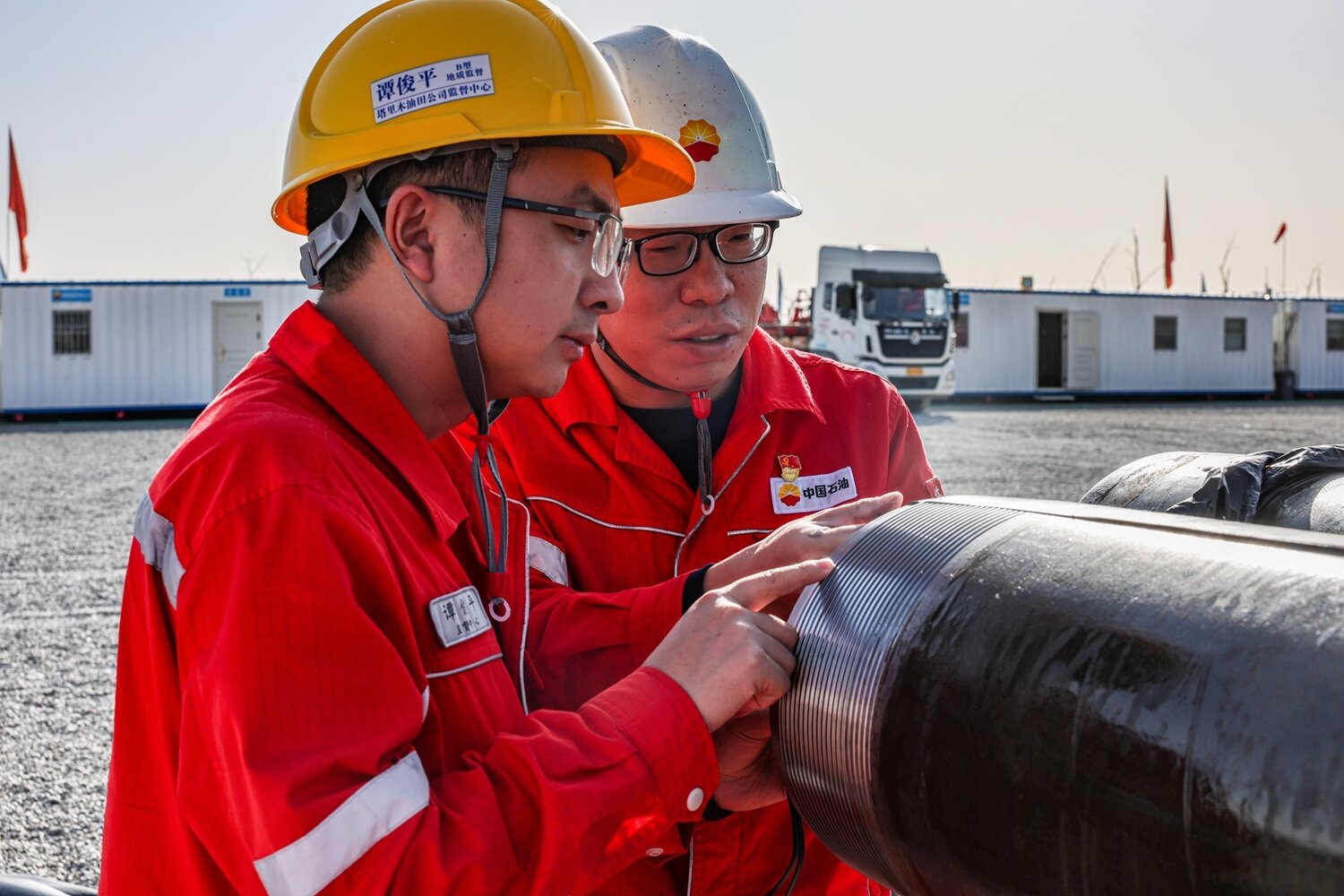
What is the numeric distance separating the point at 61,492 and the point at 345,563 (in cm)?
1093

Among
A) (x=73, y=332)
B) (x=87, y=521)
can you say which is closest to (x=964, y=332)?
(x=73, y=332)

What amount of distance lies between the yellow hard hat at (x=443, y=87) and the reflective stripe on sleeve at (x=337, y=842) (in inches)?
30.4

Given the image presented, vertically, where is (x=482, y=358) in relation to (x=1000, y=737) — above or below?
above

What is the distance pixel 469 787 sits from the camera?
1170 millimetres

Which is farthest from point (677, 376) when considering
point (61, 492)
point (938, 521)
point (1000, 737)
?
point (61, 492)

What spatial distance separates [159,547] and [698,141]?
129 centimetres

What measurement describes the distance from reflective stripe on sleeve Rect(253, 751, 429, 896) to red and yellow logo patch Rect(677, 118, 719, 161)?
1.39 metres

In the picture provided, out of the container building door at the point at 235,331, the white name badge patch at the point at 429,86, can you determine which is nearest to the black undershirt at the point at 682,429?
the white name badge patch at the point at 429,86

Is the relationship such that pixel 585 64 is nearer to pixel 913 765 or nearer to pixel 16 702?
pixel 913 765

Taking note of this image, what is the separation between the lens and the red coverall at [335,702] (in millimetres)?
1075

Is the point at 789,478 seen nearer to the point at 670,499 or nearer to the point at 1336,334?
the point at 670,499

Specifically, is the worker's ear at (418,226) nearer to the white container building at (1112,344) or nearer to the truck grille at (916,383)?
the truck grille at (916,383)

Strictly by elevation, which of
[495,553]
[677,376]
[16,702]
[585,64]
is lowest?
[16,702]

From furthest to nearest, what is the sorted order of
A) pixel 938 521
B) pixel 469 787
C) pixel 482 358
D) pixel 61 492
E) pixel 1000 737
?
pixel 61 492 < pixel 482 358 < pixel 938 521 < pixel 469 787 < pixel 1000 737
